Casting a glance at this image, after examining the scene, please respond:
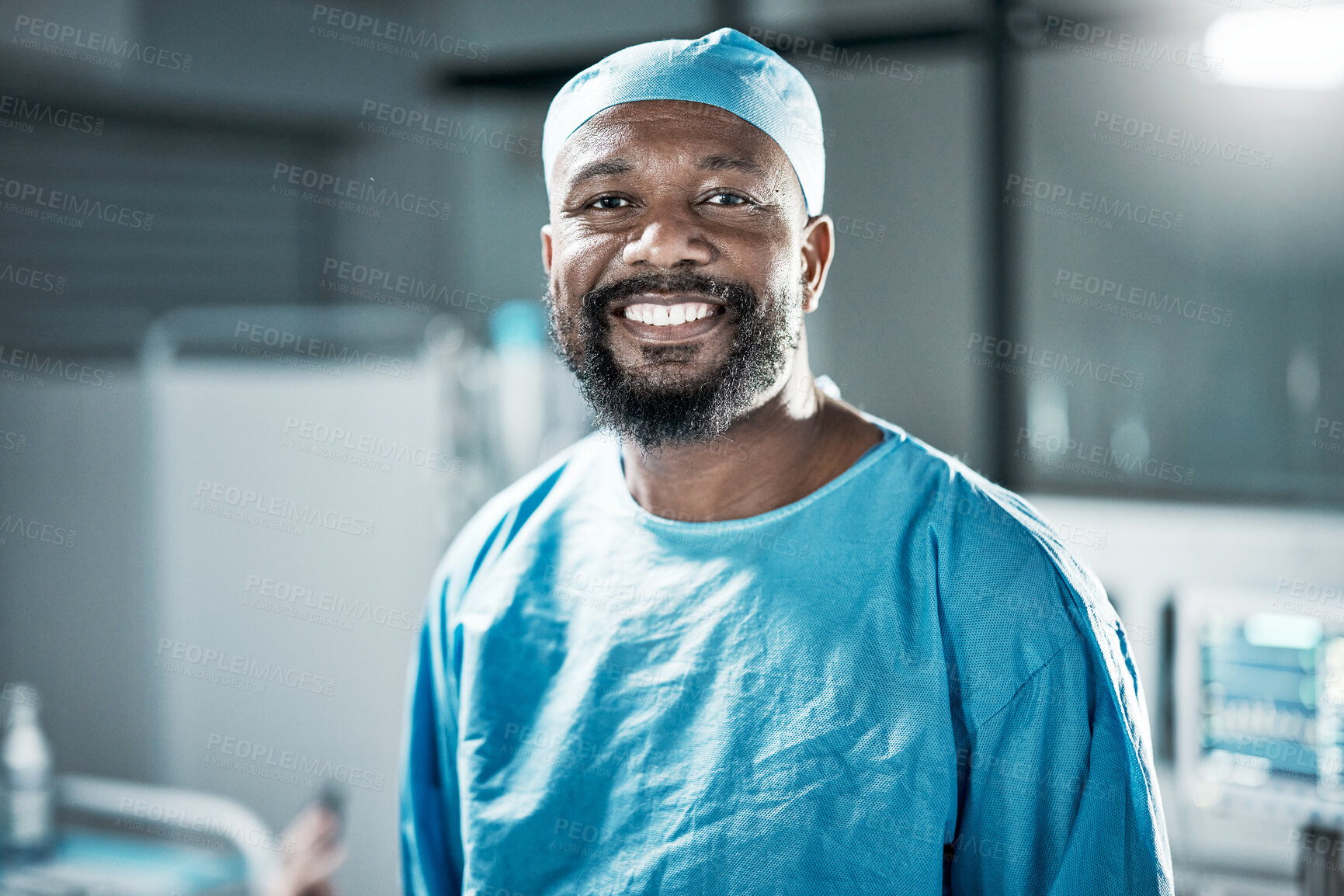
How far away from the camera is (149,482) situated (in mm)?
2129

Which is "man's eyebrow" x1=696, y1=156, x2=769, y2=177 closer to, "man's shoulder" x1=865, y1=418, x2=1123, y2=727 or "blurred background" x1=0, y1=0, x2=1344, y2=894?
"man's shoulder" x1=865, y1=418, x2=1123, y2=727

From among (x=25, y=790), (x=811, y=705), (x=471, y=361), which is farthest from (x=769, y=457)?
(x=25, y=790)

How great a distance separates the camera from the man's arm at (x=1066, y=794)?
0.84m

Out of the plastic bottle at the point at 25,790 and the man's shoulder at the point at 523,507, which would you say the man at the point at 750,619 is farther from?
the plastic bottle at the point at 25,790

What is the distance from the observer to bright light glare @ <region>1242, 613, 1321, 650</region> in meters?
1.75

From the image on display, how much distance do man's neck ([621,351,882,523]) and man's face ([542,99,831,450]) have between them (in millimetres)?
33

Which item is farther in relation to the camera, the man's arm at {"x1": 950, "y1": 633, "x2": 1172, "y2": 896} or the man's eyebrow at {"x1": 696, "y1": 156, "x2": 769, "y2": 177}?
the man's eyebrow at {"x1": 696, "y1": 156, "x2": 769, "y2": 177}

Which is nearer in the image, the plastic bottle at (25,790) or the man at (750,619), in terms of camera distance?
the man at (750,619)

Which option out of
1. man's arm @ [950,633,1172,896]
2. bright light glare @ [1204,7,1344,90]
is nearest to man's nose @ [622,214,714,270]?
man's arm @ [950,633,1172,896]

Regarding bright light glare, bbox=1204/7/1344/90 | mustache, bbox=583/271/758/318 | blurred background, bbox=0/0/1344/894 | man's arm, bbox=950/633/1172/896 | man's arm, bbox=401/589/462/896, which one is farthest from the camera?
bright light glare, bbox=1204/7/1344/90

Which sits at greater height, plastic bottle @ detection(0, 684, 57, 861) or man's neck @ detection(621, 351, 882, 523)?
man's neck @ detection(621, 351, 882, 523)

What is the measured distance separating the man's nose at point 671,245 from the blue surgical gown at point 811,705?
0.24 m

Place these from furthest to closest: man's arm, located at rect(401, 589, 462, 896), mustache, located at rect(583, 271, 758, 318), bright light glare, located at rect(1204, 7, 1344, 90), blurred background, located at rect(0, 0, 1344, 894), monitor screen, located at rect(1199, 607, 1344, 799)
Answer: bright light glare, located at rect(1204, 7, 1344, 90), blurred background, located at rect(0, 0, 1344, 894), monitor screen, located at rect(1199, 607, 1344, 799), man's arm, located at rect(401, 589, 462, 896), mustache, located at rect(583, 271, 758, 318)

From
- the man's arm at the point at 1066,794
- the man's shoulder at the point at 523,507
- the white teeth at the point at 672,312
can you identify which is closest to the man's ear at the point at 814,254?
the white teeth at the point at 672,312
